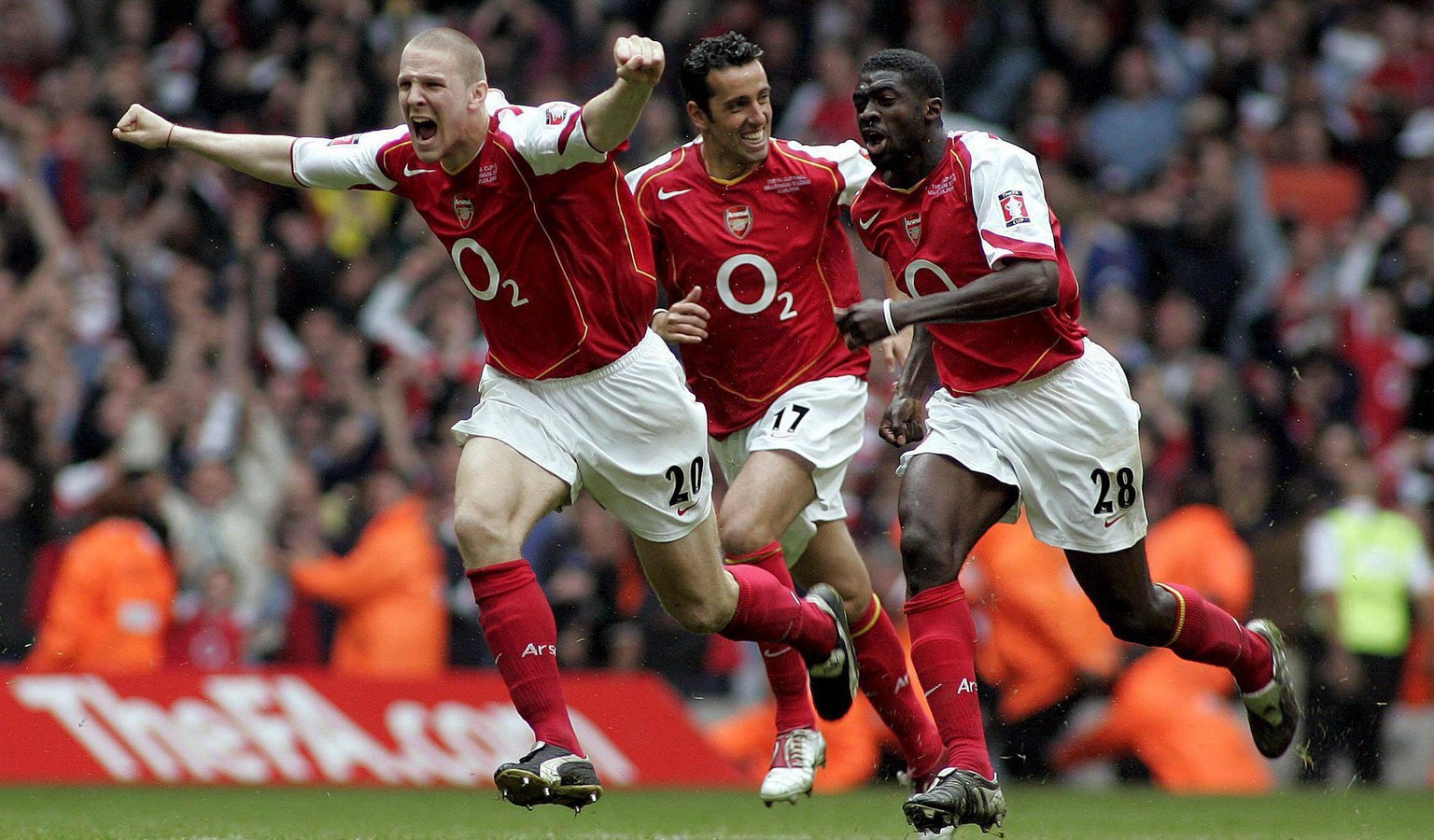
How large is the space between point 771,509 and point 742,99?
5.17 feet

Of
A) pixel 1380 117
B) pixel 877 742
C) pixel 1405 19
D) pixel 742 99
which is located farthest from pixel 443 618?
pixel 1405 19

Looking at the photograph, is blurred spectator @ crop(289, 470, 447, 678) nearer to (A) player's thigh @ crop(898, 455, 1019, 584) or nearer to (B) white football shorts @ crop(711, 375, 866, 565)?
(B) white football shorts @ crop(711, 375, 866, 565)

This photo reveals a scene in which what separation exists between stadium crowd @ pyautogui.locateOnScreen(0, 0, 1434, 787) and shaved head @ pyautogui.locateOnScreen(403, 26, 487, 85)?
Answer: 520 centimetres

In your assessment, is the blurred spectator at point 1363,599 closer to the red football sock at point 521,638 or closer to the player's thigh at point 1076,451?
the player's thigh at point 1076,451

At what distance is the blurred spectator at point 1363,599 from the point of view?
11.4 metres

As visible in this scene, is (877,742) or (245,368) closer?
(877,742)

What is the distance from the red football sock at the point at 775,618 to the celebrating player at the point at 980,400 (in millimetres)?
720

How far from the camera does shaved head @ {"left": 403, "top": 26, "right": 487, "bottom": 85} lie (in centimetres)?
649

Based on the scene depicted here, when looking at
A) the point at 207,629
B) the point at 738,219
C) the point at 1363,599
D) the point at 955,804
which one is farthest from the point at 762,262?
the point at 1363,599

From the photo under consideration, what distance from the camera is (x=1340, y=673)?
37.2ft

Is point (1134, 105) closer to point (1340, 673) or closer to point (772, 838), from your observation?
point (1340, 673)

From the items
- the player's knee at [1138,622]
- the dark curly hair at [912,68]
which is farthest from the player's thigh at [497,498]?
the player's knee at [1138,622]

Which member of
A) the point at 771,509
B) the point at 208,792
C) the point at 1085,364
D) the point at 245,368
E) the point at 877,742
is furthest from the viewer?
the point at 245,368

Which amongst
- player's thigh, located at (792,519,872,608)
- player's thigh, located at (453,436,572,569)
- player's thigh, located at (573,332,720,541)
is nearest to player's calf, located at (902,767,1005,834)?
player's thigh, located at (573,332,720,541)
